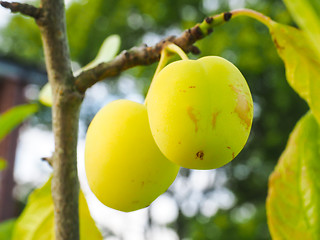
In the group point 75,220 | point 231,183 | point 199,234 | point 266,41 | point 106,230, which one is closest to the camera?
point 75,220

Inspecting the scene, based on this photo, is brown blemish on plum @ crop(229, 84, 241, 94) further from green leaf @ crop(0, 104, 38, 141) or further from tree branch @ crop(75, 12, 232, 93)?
green leaf @ crop(0, 104, 38, 141)

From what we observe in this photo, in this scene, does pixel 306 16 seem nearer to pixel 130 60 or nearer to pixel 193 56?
pixel 130 60

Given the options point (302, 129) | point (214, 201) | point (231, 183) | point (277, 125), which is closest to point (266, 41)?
point (277, 125)

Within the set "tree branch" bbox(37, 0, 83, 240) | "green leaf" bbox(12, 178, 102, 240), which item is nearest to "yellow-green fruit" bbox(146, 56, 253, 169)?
"tree branch" bbox(37, 0, 83, 240)

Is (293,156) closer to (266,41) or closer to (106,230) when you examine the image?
(266,41)

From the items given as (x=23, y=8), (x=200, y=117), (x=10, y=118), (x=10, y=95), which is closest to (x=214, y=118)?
(x=200, y=117)

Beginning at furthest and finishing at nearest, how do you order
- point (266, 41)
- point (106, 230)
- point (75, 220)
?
1. point (106, 230)
2. point (266, 41)
3. point (75, 220)

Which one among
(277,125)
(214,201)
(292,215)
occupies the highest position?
(292,215)
